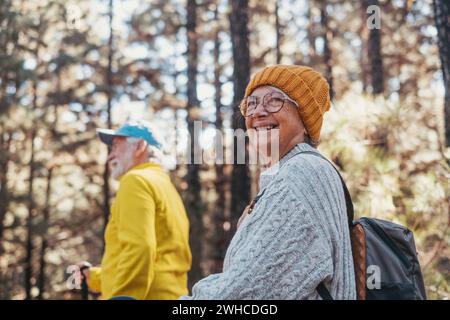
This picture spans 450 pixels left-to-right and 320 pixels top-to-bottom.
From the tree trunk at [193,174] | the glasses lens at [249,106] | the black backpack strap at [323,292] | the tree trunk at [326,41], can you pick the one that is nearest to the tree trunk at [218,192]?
the tree trunk at [193,174]

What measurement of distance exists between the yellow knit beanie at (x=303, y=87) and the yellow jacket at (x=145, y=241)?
4.23 feet

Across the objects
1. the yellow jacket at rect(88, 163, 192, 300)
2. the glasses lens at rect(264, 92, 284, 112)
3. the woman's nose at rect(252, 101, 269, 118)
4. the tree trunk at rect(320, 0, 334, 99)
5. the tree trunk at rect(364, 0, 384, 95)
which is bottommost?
the yellow jacket at rect(88, 163, 192, 300)

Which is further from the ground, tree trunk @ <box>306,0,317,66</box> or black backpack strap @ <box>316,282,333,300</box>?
tree trunk @ <box>306,0,317,66</box>

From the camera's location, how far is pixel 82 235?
1834cm

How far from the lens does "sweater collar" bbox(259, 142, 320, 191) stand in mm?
1902

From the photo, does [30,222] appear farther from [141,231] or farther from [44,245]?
[141,231]

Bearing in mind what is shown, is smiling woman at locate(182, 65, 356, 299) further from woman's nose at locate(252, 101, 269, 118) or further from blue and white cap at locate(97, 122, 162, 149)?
blue and white cap at locate(97, 122, 162, 149)

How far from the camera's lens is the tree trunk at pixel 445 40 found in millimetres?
5012

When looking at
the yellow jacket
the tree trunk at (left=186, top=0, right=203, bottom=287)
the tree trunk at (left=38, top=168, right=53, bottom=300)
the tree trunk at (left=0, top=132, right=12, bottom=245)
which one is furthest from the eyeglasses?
the tree trunk at (left=38, top=168, right=53, bottom=300)

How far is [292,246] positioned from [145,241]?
61.2 inches

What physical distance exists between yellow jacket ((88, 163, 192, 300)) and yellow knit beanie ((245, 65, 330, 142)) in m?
1.29

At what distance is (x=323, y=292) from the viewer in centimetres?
162

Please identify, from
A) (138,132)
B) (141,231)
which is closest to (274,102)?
(141,231)
